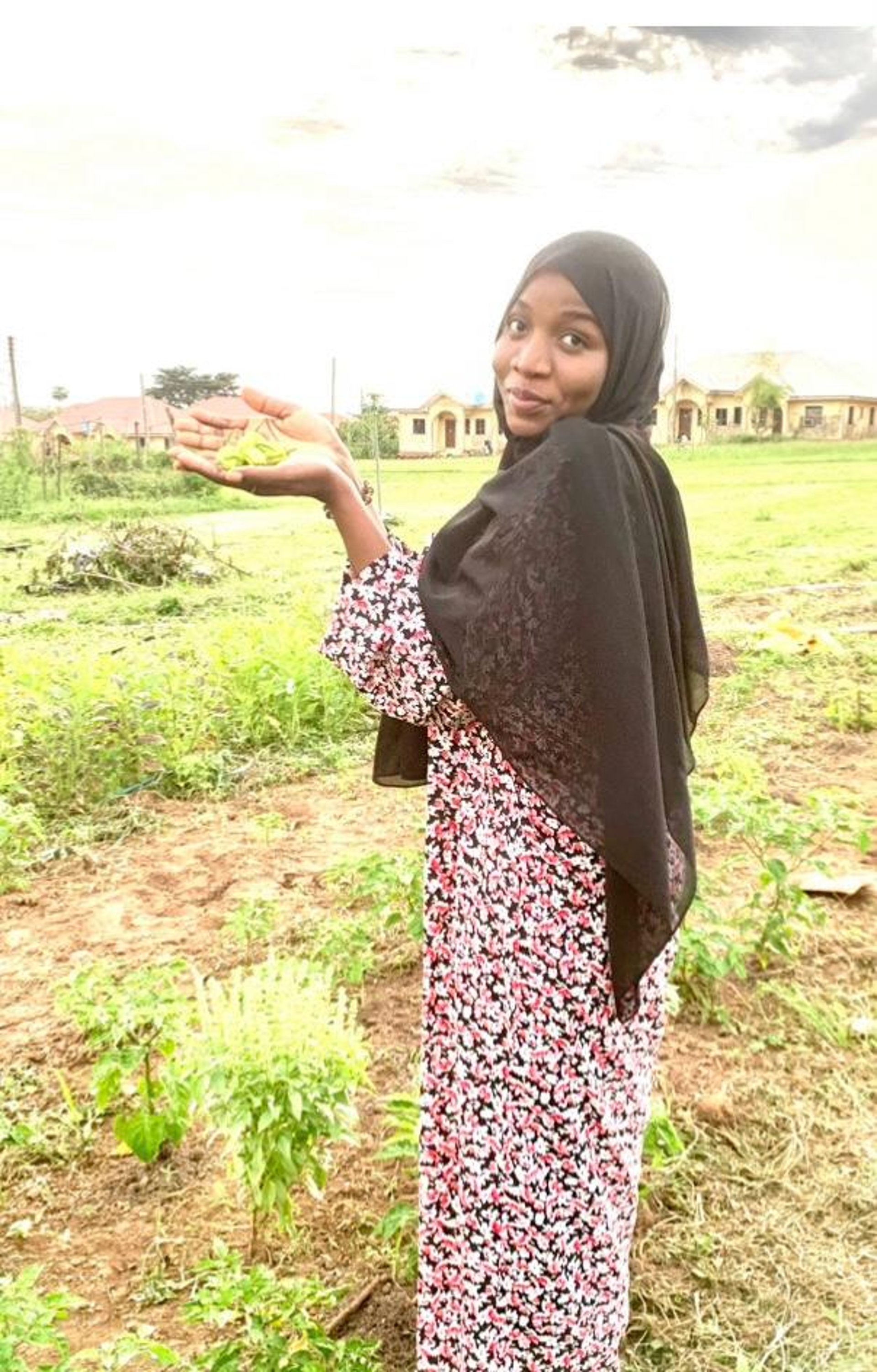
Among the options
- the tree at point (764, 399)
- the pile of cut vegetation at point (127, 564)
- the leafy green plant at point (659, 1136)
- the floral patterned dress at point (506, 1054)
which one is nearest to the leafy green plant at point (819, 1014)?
the leafy green plant at point (659, 1136)

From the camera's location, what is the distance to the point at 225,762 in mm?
3977

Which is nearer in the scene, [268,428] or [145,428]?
[268,428]

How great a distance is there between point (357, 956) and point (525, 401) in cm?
153

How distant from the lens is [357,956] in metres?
2.42

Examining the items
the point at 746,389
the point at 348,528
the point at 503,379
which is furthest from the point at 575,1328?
A: the point at 746,389

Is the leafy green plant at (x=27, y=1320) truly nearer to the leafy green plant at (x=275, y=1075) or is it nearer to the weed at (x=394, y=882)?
the leafy green plant at (x=275, y=1075)

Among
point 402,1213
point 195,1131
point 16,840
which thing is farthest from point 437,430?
point 402,1213

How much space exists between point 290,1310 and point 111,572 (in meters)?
6.68

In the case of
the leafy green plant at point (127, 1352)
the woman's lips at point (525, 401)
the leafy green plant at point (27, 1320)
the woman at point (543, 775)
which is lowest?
the leafy green plant at point (127, 1352)

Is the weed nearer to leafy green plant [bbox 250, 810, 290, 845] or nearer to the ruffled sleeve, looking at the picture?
leafy green plant [bbox 250, 810, 290, 845]

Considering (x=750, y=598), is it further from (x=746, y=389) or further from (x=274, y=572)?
(x=746, y=389)

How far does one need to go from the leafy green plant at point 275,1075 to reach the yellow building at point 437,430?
4.88m

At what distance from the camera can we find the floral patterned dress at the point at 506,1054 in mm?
1181

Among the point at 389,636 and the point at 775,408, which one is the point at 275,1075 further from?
the point at 775,408
